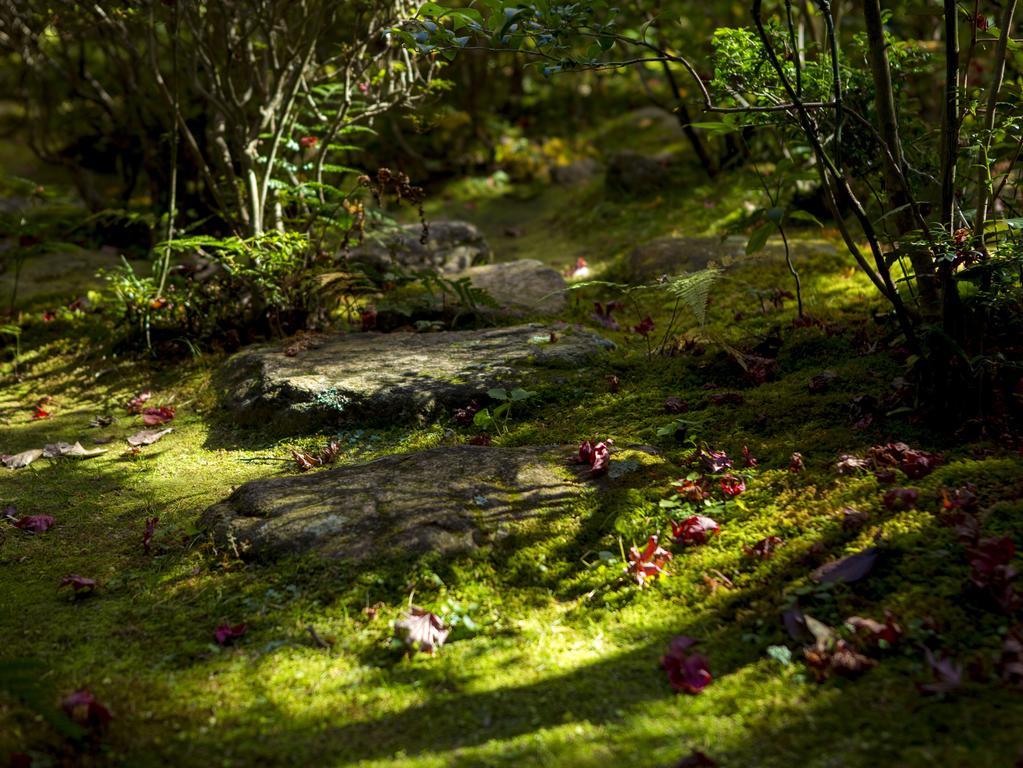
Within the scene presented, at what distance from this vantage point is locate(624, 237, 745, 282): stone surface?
25.7 feet

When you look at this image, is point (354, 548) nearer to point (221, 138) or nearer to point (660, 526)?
point (660, 526)

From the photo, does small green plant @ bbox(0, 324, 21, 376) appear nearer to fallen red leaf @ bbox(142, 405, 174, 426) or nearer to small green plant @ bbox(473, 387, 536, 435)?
fallen red leaf @ bbox(142, 405, 174, 426)

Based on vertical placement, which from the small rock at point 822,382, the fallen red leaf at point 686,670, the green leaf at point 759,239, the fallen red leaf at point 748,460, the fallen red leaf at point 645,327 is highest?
the green leaf at point 759,239

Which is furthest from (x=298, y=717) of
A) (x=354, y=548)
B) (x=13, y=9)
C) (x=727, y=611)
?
(x=13, y=9)

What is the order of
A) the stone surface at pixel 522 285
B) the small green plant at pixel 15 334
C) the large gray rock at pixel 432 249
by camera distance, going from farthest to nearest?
1. the large gray rock at pixel 432 249
2. the stone surface at pixel 522 285
3. the small green plant at pixel 15 334

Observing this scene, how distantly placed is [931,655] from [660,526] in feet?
4.32

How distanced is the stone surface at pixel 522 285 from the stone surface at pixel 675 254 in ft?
2.78

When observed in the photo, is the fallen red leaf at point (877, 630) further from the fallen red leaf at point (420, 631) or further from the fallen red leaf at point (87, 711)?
the fallen red leaf at point (87, 711)

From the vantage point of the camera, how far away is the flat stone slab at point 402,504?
147 inches

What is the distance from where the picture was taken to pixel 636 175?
11.0 m

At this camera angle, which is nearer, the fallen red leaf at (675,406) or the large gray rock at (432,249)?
the fallen red leaf at (675,406)

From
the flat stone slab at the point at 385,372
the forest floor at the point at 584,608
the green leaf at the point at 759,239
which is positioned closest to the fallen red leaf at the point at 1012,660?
the forest floor at the point at 584,608

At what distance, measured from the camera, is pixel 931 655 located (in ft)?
9.01

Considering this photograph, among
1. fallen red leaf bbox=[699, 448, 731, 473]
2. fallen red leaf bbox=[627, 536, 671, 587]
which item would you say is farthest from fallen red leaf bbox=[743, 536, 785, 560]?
fallen red leaf bbox=[699, 448, 731, 473]
